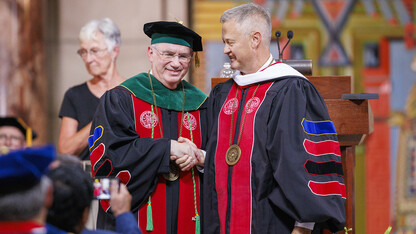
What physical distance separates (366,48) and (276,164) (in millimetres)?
4310

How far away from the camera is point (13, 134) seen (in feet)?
15.1

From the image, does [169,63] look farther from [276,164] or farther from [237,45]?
[276,164]

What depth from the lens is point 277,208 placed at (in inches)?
136

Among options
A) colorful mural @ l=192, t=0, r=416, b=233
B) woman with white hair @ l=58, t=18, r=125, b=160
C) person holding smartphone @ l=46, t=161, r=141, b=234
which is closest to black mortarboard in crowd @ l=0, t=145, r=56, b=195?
person holding smartphone @ l=46, t=161, r=141, b=234

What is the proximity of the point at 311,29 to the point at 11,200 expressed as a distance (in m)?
5.69

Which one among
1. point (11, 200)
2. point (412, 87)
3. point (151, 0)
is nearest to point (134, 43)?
point (151, 0)

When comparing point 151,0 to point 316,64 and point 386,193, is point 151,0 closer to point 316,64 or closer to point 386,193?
point 316,64

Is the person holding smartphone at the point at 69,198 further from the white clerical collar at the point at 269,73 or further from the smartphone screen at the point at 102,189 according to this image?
the white clerical collar at the point at 269,73

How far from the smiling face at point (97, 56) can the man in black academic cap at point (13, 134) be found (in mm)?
697

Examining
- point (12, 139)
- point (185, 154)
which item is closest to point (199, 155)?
point (185, 154)

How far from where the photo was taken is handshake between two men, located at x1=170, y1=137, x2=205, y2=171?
369 cm

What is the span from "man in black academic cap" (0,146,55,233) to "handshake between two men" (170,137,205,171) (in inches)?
60.5

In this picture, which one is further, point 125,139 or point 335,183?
point 125,139

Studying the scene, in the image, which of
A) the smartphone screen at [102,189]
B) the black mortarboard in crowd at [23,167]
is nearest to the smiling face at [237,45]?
the smartphone screen at [102,189]
